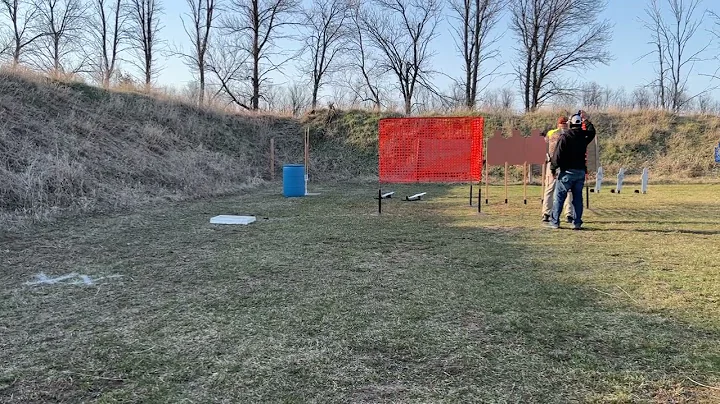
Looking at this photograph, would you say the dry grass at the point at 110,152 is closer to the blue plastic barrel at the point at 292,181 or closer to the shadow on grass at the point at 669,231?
the blue plastic barrel at the point at 292,181

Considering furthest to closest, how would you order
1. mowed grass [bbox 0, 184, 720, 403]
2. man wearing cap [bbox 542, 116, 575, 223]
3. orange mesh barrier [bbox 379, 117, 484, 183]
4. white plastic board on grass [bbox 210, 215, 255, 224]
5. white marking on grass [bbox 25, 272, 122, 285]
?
orange mesh barrier [bbox 379, 117, 484, 183], white plastic board on grass [bbox 210, 215, 255, 224], man wearing cap [bbox 542, 116, 575, 223], white marking on grass [bbox 25, 272, 122, 285], mowed grass [bbox 0, 184, 720, 403]

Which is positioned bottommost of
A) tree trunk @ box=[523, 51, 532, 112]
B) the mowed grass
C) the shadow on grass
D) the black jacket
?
the mowed grass

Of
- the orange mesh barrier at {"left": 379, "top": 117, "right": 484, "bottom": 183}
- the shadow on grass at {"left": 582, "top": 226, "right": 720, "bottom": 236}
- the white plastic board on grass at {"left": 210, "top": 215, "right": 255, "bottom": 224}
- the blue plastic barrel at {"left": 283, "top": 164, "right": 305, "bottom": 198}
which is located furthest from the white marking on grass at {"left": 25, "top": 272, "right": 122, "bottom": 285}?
the orange mesh barrier at {"left": 379, "top": 117, "right": 484, "bottom": 183}

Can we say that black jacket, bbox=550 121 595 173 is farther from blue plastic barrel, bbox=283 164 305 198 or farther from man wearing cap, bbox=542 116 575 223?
blue plastic barrel, bbox=283 164 305 198

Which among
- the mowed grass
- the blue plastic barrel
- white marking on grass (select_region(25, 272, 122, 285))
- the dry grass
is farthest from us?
the blue plastic barrel

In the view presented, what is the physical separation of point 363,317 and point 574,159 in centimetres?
462

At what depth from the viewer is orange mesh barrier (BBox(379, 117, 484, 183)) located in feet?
42.2

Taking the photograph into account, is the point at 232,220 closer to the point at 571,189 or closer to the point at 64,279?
the point at 64,279

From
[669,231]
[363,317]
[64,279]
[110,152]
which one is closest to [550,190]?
[669,231]

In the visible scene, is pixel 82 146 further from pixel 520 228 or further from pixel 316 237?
pixel 520 228

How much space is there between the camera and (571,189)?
6816mm

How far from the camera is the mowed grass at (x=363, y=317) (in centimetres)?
238

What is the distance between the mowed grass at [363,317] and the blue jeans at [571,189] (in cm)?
36

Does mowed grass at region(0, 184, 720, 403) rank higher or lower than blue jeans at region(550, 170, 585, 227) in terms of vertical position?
lower
